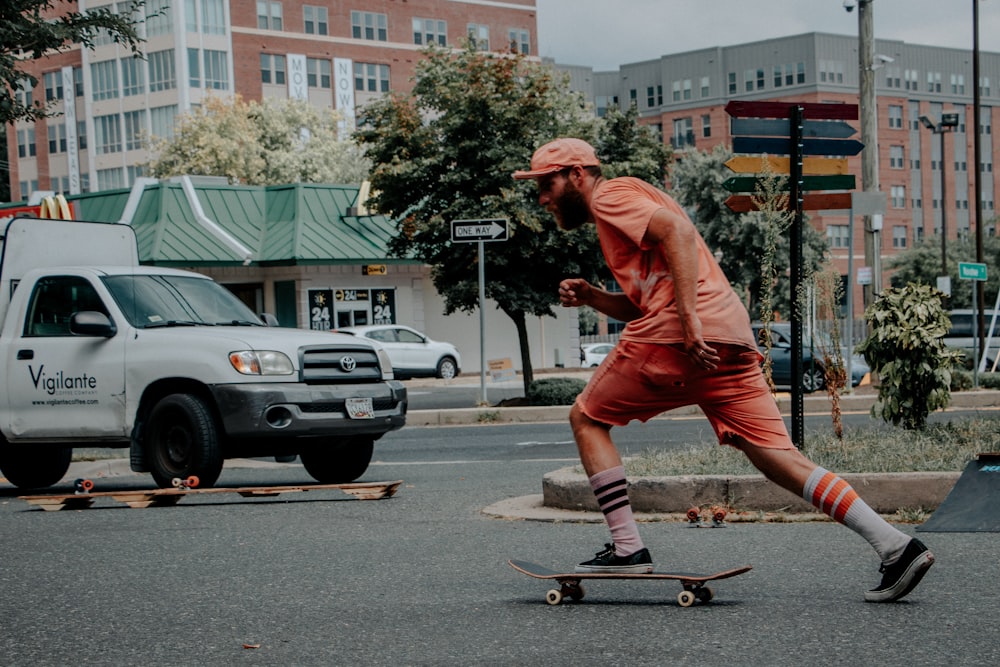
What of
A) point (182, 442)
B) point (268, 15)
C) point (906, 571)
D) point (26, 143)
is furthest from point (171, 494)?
point (26, 143)

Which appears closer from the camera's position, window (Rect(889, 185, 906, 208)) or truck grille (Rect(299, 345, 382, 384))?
truck grille (Rect(299, 345, 382, 384))

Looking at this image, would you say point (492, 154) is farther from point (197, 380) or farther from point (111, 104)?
point (111, 104)

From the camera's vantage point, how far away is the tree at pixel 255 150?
184ft

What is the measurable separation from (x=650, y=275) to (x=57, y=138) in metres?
79.7

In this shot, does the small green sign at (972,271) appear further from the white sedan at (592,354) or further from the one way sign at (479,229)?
the white sedan at (592,354)

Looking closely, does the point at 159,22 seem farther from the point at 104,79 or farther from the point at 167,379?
the point at 167,379

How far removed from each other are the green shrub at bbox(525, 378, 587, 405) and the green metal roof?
2023 cm

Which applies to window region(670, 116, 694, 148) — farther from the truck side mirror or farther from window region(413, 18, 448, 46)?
the truck side mirror

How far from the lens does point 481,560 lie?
660 cm

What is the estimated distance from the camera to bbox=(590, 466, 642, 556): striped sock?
17.3 ft

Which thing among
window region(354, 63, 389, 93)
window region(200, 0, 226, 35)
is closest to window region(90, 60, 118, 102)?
window region(200, 0, 226, 35)

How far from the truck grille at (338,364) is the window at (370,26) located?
7440cm

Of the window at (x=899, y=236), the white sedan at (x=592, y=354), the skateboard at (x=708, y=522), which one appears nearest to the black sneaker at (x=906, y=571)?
the skateboard at (x=708, y=522)

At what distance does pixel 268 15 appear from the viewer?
78.8 meters
